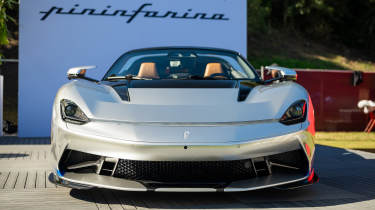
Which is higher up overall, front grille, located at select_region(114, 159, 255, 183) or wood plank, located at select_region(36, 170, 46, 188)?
front grille, located at select_region(114, 159, 255, 183)

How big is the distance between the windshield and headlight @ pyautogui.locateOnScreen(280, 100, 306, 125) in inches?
33.7

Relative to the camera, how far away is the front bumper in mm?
2604

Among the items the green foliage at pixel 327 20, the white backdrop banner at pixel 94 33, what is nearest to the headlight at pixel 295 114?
the white backdrop banner at pixel 94 33

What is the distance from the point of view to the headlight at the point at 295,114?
2.85 m

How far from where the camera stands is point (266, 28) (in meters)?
33.1

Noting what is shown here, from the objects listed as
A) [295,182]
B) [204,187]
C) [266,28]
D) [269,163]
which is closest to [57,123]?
[204,187]

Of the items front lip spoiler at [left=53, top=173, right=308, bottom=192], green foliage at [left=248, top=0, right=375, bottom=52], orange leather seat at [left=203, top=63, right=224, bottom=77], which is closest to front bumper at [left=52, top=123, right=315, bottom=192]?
front lip spoiler at [left=53, top=173, right=308, bottom=192]

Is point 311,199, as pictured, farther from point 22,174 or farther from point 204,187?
point 22,174

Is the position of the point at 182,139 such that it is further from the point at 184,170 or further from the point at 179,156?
the point at 184,170

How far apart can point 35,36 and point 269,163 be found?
23.4 feet

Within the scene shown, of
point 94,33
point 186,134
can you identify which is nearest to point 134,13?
point 94,33

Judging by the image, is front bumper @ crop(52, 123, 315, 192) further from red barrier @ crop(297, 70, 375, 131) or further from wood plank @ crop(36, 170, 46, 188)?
red barrier @ crop(297, 70, 375, 131)

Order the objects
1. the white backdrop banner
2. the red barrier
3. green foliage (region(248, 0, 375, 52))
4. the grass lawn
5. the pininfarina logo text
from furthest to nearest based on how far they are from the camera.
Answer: green foliage (region(248, 0, 375, 52)), the red barrier, the pininfarina logo text, the white backdrop banner, the grass lawn

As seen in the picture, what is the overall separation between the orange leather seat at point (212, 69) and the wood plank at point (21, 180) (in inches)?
72.6
